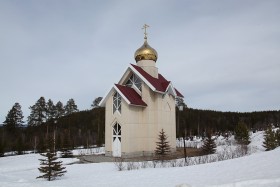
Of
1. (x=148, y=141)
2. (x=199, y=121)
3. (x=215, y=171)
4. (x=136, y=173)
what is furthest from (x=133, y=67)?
(x=199, y=121)

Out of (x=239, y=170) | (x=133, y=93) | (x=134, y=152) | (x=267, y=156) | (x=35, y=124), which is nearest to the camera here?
(x=239, y=170)

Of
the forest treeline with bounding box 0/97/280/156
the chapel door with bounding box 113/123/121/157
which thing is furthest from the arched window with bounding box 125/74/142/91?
the forest treeline with bounding box 0/97/280/156

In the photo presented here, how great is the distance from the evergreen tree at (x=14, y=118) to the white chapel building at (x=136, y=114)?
31122 mm

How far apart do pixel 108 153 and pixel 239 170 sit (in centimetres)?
1256

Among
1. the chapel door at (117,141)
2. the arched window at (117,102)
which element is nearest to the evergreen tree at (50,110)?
the arched window at (117,102)

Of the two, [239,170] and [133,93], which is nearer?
[239,170]

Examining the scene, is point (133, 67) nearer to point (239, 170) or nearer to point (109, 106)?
point (109, 106)

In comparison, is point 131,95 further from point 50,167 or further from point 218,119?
point 218,119

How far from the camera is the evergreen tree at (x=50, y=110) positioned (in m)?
54.2

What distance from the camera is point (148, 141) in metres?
21.0

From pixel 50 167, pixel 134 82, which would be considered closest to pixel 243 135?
pixel 134 82

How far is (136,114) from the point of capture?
67.9 feet

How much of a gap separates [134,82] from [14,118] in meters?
33.0

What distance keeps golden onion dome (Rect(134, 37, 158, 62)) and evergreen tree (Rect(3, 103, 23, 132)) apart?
3203cm
